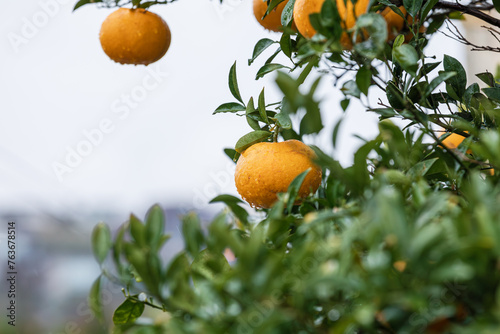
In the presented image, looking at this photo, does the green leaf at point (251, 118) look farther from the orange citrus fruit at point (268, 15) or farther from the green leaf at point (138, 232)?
the green leaf at point (138, 232)

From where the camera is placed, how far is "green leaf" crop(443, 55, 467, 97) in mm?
700

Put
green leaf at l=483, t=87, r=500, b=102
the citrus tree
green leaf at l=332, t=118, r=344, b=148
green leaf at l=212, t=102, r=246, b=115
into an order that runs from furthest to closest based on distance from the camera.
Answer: green leaf at l=212, t=102, r=246, b=115
green leaf at l=483, t=87, r=500, b=102
green leaf at l=332, t=118, r=344, b=148
the citrus tree

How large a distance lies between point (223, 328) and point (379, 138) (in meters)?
0.29

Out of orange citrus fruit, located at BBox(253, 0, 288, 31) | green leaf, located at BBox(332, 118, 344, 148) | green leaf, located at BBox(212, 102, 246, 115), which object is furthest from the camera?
orange citrus fruit, located at BBox(253, 0, 288, 31)

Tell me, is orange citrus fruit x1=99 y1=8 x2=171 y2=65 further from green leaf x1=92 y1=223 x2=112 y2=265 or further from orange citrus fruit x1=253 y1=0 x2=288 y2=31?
green leaf x1=92 y1=223 x2=112 y2=265

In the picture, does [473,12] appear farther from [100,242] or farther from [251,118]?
[100,242]

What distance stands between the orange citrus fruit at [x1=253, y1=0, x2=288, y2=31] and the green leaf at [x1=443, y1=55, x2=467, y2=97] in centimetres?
30

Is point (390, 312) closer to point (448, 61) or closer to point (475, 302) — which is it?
point (475, 302)

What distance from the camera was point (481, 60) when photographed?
9.51 feet

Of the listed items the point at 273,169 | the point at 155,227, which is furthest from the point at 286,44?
the point at 155,227

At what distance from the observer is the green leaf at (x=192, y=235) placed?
37 cm

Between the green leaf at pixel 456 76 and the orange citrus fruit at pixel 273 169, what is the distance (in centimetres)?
23

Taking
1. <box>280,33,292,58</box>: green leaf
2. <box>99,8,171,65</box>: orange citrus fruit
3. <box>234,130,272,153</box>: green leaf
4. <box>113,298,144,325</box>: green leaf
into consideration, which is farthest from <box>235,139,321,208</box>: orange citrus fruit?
<box>99,8,171,65</box>: orange citrus fruit

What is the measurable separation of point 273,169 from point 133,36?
1.43 feet
